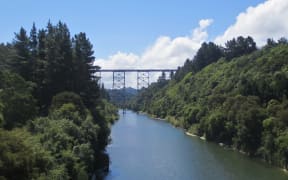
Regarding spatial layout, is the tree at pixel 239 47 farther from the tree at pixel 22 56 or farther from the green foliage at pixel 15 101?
the green foliage at pixel 15 101

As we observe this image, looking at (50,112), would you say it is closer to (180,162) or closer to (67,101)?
(67,101)

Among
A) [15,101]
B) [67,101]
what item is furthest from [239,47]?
[15,101]

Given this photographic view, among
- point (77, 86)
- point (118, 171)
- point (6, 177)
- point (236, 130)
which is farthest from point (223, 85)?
point (6, 177)

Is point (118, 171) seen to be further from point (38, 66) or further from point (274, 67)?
point (274, 67)

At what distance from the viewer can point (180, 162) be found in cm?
4288

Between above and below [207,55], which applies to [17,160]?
below

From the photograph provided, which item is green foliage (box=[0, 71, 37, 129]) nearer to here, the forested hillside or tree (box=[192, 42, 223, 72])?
the forested hillside

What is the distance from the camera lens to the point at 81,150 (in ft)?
91.0

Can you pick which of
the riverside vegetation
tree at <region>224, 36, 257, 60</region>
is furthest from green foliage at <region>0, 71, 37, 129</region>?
tree at <region>224, 36, 257, 60</region>

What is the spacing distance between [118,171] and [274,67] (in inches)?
1154

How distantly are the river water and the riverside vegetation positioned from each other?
3230 mm

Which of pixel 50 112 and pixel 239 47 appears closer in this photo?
pixel 50 112

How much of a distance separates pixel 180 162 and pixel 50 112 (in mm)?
14833

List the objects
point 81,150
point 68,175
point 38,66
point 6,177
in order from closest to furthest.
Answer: point 6,177, point 68,175, point 81,150, point 38,66
